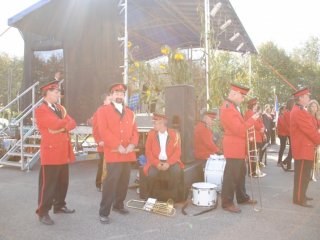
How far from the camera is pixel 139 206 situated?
5.17 m

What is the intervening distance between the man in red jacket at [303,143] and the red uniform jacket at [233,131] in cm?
90

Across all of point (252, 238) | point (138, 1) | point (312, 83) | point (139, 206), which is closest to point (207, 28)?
point (138, 1)

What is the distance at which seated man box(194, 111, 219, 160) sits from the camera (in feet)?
21.5

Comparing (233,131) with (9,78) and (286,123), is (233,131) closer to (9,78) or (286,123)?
(286,123)

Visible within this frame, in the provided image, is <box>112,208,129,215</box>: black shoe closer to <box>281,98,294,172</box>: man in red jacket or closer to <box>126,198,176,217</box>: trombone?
<box>126,198,176,217</box>: trombone

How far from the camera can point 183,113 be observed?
234 inches

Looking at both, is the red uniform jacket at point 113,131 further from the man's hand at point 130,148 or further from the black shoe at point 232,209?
the black shoe at point 232,209

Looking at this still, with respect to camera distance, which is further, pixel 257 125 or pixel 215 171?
pixel 257 125

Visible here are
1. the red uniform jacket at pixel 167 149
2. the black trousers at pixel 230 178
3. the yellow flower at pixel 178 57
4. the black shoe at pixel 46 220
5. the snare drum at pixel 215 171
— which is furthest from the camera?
the yellow flower at pixel 178 57

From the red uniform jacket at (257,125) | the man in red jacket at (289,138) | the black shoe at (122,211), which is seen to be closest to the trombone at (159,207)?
the black shoe at (122,211)

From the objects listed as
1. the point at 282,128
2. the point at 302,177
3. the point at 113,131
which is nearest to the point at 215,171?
the point at 302,177

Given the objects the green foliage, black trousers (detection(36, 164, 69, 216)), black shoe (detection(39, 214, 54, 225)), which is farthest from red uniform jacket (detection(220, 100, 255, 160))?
the green foliage

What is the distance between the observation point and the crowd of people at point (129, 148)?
4.44 meters

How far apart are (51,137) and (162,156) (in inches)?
69.4
